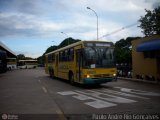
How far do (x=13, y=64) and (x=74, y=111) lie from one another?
3069 inches

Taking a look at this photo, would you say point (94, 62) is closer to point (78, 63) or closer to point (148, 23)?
point (78, 63)

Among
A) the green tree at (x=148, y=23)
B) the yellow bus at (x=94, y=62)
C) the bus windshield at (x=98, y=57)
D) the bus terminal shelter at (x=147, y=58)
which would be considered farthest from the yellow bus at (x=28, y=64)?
the bus windshield at (x=98, y=57)

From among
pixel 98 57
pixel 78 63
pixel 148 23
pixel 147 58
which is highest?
pixel 148 23

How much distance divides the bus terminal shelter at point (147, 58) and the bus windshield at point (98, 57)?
582 centimetres

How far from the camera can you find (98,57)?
1758 centimetres

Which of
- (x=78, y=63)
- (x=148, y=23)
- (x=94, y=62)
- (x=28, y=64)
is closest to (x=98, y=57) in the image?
(x=94, y=62)

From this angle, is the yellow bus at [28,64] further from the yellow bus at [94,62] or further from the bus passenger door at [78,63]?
the bus passenger door at [78,63]

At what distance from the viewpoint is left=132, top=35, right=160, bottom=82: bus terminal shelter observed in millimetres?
23000

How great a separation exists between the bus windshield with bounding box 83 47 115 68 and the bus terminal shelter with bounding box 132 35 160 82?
229 inches

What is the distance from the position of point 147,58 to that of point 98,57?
8.95 m

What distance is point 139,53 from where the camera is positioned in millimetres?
26656

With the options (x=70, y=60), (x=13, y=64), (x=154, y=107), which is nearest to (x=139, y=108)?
(x=154, y=107)

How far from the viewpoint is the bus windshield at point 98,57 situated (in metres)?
17.4

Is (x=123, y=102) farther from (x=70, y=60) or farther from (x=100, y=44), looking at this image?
(x=70, y=60)
